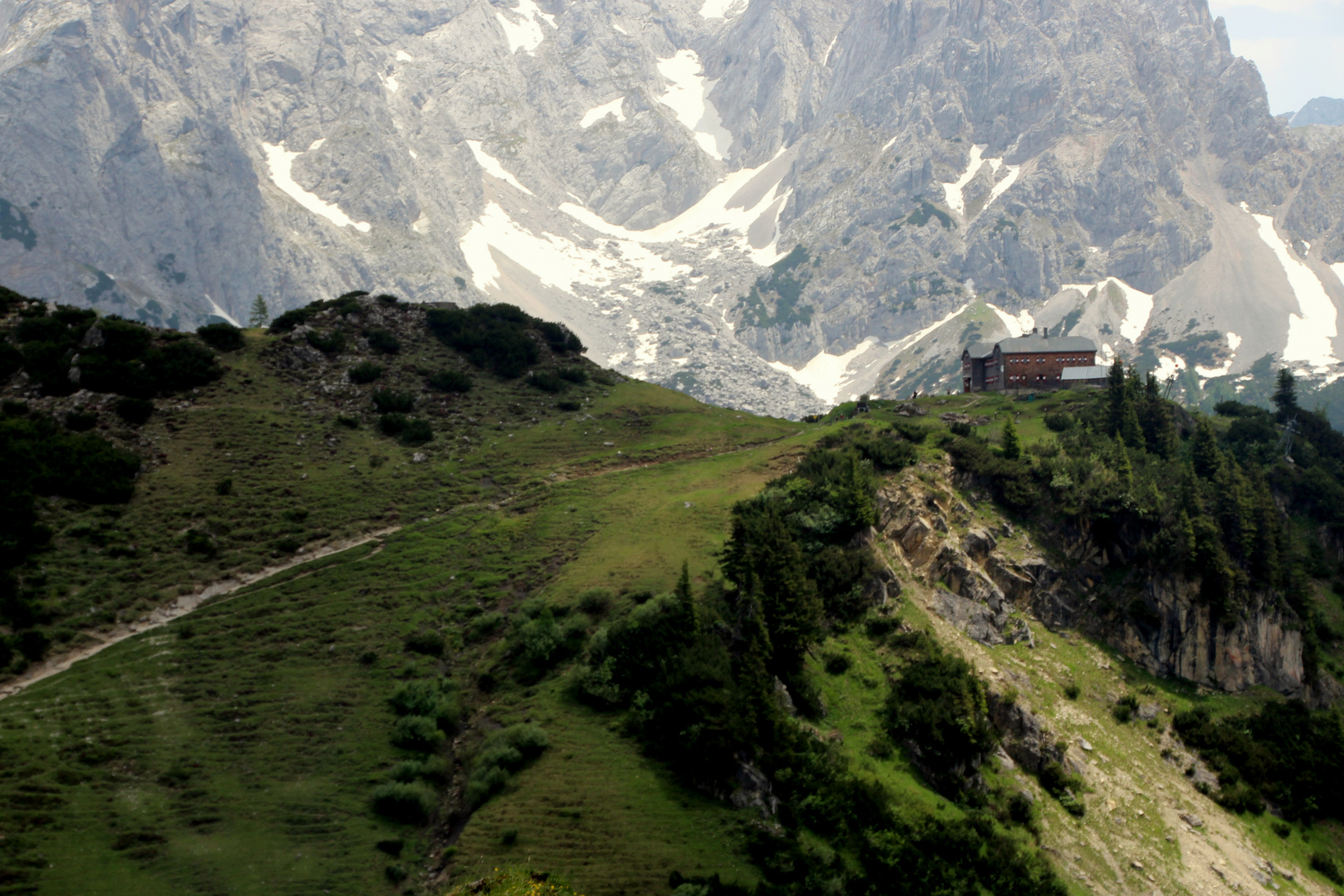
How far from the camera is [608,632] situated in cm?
4906

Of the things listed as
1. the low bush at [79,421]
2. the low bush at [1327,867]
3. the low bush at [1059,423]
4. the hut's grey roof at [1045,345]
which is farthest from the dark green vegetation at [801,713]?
the hut's grey roof at [1045,345]

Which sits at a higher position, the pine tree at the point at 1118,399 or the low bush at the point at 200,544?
the pine tree at the point at 1118,399

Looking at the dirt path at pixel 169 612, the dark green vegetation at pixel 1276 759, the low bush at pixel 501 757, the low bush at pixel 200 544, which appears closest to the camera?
the low bush at pixel 501 757

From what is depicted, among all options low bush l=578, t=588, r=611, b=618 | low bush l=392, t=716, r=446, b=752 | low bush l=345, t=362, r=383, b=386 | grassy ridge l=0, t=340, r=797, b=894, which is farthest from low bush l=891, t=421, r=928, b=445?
low bush l=345, t=362, r=383, b=386

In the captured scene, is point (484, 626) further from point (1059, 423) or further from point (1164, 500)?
point (1059, 423)

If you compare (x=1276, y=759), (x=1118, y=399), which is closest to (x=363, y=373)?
(x=1118, y=399)

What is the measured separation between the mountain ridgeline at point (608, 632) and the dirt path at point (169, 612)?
0.35 meters

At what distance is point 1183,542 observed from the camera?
2749 inches

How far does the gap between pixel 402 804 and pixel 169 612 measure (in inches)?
859

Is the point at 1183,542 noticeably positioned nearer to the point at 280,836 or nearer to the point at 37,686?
the point at 280,836

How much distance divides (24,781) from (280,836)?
9.87 metres

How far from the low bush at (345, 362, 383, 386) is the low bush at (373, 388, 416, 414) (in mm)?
2813

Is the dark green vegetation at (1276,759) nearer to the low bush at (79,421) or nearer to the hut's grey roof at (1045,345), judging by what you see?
the hut's grey roof at (1045,345)

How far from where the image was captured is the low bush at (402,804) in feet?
124
